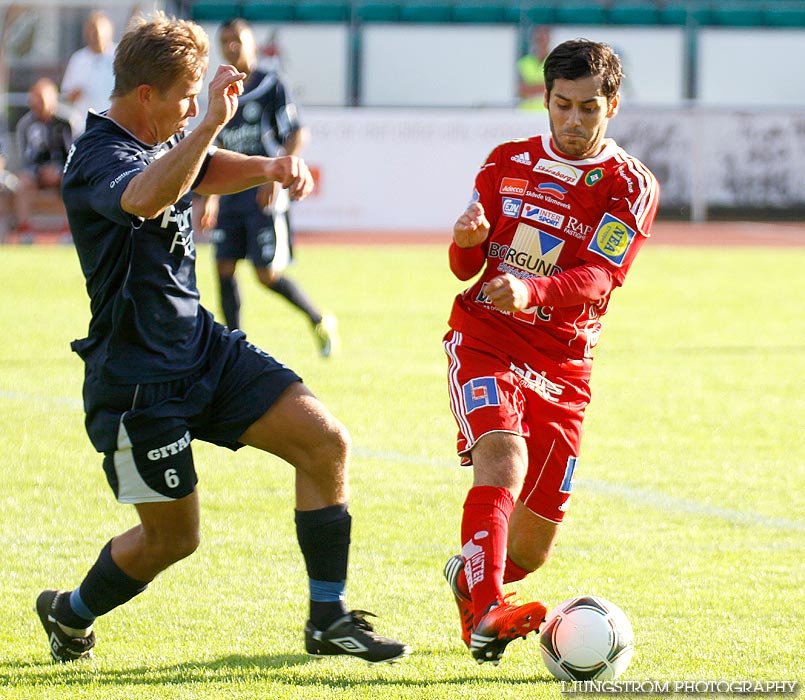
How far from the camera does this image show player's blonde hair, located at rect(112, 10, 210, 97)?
371cm

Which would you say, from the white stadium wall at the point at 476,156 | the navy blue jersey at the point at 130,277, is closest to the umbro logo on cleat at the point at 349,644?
the navy blue jersey at the point at 130,277

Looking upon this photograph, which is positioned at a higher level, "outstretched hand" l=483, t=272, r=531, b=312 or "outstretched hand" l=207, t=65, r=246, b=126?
"outstretched hand" l=207, t=65, r=246, b=126

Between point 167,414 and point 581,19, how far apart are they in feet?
91.0

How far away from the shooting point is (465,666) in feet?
12.8

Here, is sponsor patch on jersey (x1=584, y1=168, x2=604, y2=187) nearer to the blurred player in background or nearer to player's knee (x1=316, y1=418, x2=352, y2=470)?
player's knee (x1=316, y1=418, x2=352, y2=470)

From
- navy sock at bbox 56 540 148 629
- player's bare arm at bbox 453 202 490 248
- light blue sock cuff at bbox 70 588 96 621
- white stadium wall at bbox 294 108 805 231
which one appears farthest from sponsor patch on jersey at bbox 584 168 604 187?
white stadium wall at bbox 294 108 805 231

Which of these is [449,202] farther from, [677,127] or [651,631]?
[651,631]

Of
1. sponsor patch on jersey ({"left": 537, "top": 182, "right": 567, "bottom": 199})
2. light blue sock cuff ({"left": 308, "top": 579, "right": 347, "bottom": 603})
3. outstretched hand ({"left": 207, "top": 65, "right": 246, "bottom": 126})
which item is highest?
outstretched hand ({"left": 207, "top": 65, "right": 246, "bottom": 126})

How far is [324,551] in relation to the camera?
3936 mm

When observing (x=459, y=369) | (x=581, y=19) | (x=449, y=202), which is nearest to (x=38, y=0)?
(x=449, y=202)

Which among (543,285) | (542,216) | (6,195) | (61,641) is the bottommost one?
(6,195)

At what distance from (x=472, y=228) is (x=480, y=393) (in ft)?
1.58

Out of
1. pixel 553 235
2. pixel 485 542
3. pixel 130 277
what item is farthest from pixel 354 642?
pixel 553 235

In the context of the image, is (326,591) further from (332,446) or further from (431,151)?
(431,151)
